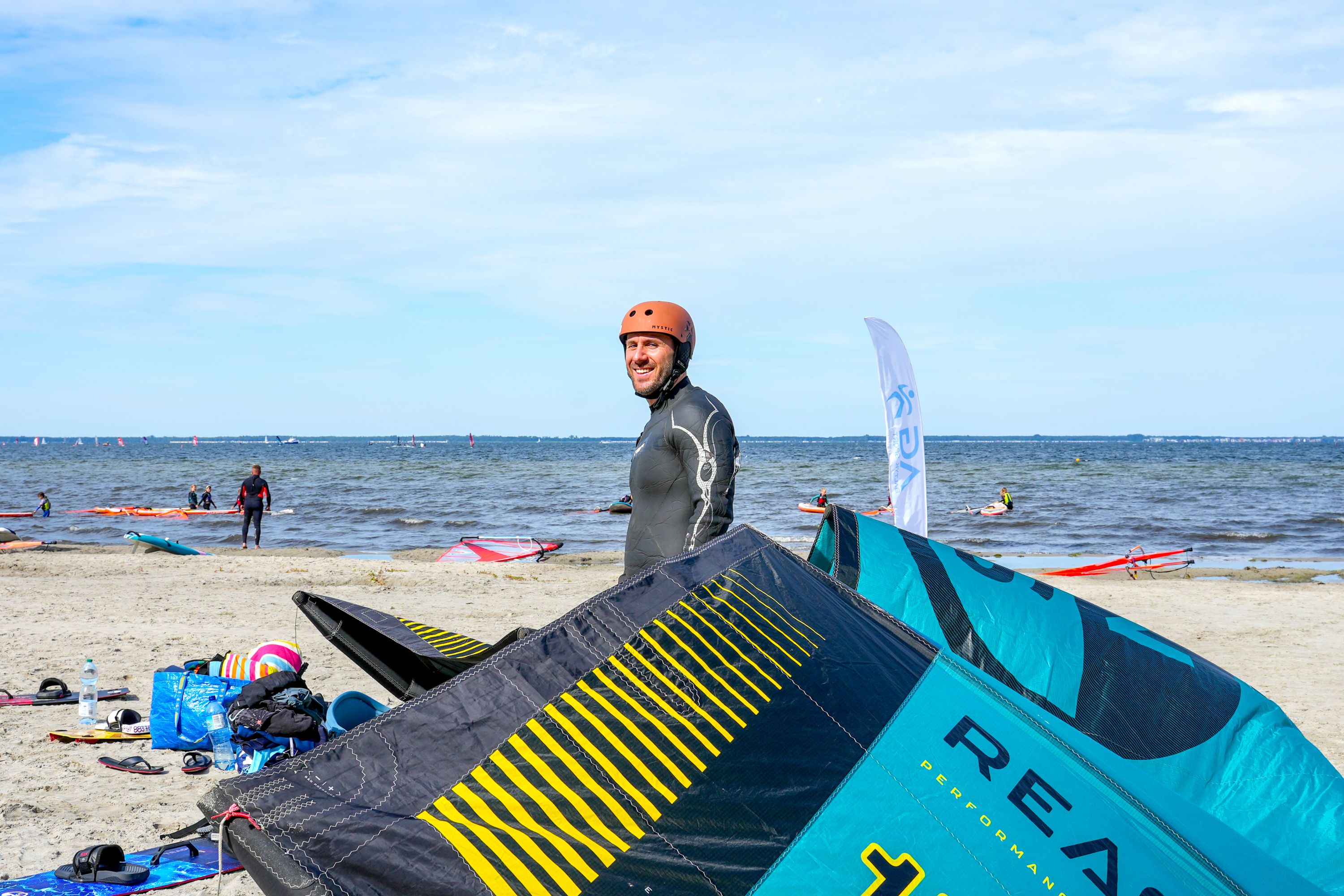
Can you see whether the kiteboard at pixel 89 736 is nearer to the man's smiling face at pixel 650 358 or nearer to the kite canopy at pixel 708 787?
the man's smiling face at pixel 650 358

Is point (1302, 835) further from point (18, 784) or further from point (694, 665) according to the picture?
point (18, 784)

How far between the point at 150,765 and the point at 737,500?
33090 mm

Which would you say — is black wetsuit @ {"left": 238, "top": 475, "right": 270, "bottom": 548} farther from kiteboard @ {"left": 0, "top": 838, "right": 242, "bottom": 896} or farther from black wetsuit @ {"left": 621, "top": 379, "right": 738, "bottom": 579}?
black wetsuit @ {"left": 621, "top": 379, "right": 738, "bottom": 579}

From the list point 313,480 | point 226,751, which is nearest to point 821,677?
point 226,751

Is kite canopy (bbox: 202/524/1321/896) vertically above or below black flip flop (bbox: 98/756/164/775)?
above

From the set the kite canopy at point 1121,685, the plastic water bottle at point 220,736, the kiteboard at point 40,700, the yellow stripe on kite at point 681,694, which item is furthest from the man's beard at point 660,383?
the kiteboard at point 40,700

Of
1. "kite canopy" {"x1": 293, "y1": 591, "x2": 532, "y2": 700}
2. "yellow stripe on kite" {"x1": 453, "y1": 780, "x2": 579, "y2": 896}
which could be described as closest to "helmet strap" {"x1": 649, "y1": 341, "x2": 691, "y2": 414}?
"kite canopy" {"x1": 293, "y1": 591, "x2": 532, "y2": 700}

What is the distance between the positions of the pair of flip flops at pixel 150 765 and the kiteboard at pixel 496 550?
13.4 metres

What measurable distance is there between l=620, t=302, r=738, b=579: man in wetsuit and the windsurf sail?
15.5m

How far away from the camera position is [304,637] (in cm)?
990

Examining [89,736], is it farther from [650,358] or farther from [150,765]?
[650,358]

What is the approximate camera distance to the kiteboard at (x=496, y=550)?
19641 millimetres

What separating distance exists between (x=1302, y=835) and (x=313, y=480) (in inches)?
2047

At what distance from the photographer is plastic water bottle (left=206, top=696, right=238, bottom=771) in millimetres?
5711
